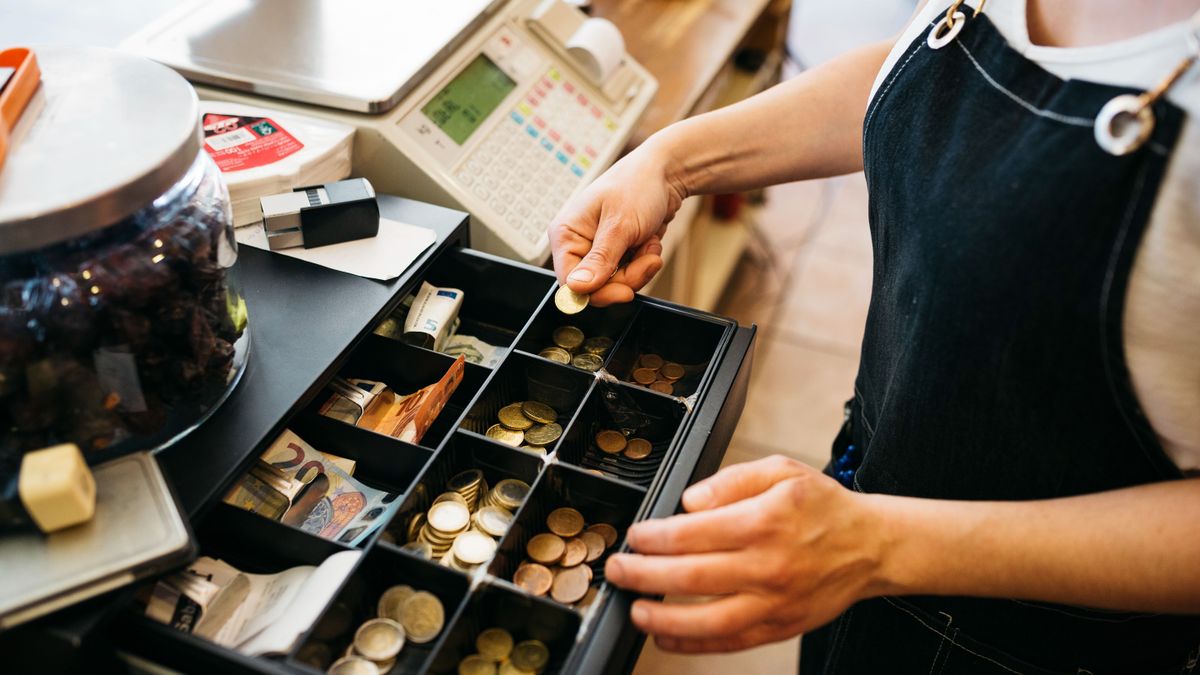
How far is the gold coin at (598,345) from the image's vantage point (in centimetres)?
91

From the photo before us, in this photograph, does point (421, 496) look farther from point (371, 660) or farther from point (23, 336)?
point (23, 336)

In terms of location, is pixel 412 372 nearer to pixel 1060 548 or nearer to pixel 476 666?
pixel 476 666

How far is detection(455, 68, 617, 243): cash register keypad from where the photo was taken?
3.74 feet

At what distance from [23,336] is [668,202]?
0.62 meters

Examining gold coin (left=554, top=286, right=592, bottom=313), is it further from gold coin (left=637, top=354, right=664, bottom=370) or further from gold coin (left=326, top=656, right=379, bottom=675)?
gold coin (left=326, top=656, right=379, bottom=675)

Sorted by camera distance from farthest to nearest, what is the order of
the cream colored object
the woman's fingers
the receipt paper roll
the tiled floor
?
the tiled floor
the receipt paper roll
the woman's fingers
the cream colored object

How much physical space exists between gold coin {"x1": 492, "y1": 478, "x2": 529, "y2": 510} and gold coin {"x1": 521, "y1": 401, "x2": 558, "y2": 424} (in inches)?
3.2

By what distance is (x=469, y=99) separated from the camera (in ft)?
3.93

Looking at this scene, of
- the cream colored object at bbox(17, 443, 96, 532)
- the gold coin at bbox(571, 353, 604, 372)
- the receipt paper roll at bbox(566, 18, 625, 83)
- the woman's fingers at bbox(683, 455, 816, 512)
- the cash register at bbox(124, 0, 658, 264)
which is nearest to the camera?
the cream colored object at bbox(17, 443, 96, 532)

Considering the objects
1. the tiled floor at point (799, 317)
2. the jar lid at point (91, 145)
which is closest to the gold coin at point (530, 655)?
the jar lid at point (91, 145)

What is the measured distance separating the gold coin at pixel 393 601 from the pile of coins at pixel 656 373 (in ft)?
1.05

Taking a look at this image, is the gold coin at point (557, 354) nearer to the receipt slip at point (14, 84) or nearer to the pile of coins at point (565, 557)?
the pile of coins at point (565, 557)

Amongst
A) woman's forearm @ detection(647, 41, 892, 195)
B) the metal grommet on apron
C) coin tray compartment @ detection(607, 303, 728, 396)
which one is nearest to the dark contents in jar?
coin tray compartment @ detection(607, 303, 728, 396)

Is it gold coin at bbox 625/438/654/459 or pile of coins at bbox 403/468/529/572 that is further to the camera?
gold coin at bbox 625/438/654/459
